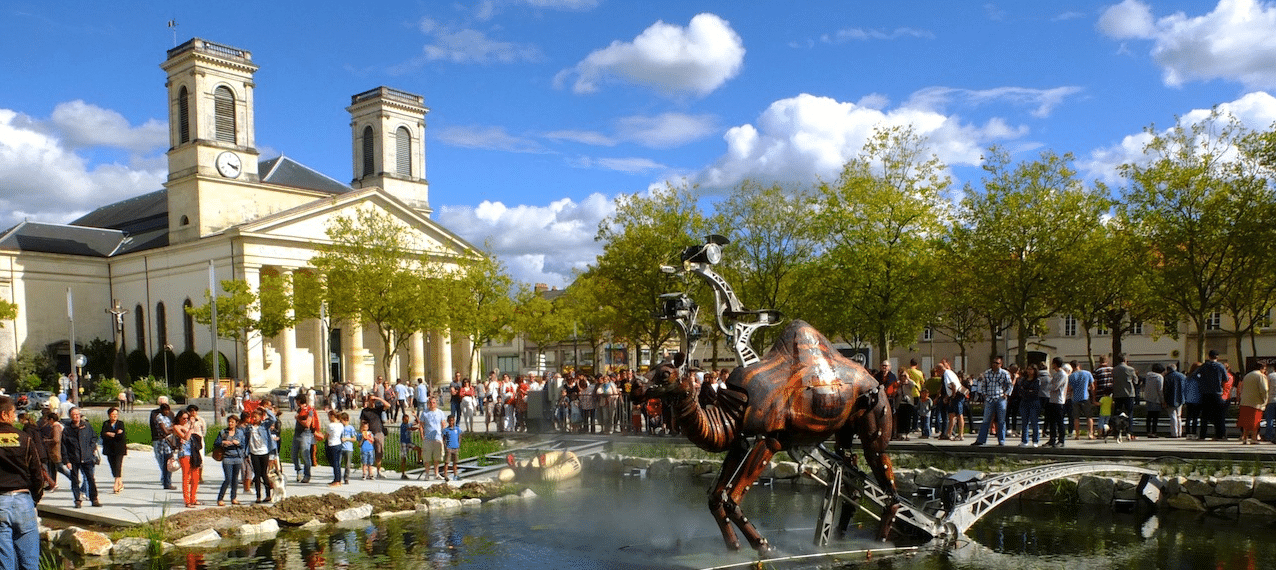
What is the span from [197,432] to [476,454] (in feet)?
22.8

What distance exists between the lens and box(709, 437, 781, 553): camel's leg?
1060 centimetres

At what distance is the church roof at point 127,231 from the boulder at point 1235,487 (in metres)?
63.0

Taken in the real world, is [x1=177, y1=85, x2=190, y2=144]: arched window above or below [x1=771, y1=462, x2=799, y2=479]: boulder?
above

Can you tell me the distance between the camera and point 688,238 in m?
40.7

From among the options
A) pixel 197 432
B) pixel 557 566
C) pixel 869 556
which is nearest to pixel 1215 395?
pixel 869 556

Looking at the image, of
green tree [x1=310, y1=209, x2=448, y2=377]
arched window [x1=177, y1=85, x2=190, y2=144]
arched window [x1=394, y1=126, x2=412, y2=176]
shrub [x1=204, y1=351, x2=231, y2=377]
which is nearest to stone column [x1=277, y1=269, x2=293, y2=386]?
shrub [x1=204, y1=351, x2=231, y2=377]

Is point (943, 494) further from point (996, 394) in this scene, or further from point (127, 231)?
point (127, 231)

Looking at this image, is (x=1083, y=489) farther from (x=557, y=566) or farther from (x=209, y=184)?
(x=209, y=184)

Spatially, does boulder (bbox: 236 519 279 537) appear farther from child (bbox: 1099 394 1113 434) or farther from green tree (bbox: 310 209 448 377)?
green tree (bbox: 310 209 448 377)

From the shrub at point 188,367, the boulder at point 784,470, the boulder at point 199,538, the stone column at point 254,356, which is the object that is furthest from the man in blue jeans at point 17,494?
the shrub at point 188,367

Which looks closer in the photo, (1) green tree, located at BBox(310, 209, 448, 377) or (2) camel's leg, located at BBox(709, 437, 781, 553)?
(2) camel's leg, located at BBox(709, 437, 781, 553)

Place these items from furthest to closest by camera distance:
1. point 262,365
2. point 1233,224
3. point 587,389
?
point 262,365 < point 1233,224 < point 587,389

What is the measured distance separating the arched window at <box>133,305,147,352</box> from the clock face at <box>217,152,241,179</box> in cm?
1254

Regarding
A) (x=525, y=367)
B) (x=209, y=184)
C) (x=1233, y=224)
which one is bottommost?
(x=525, y=367)
